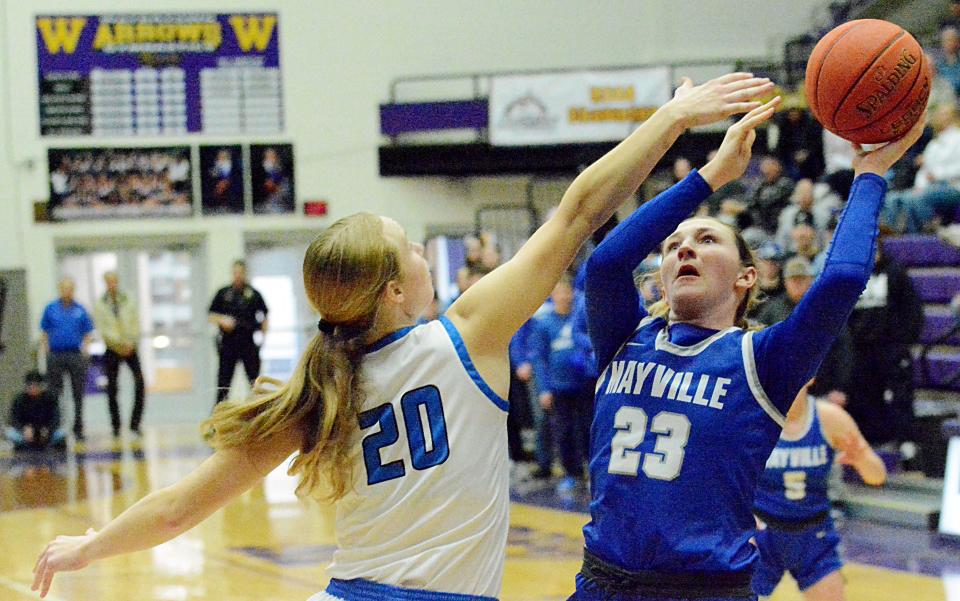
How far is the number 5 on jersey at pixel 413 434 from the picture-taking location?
242 centimetres

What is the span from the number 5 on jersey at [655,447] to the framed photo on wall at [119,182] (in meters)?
15.2

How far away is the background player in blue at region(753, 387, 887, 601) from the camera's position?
16.0 feet

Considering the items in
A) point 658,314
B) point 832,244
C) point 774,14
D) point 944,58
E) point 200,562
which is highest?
point 774,14

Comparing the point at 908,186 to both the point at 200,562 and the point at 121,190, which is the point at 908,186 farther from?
the point at 121,190

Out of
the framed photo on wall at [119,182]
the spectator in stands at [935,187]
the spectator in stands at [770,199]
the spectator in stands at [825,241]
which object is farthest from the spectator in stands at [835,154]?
the framed photo on wall at [119,182]

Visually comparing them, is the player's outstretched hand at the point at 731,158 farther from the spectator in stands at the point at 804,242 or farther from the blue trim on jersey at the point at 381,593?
the spectator in stands at the point at 804,242

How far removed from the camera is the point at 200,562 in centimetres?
748

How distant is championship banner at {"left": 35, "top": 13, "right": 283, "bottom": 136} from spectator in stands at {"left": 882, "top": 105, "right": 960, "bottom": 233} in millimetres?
9348

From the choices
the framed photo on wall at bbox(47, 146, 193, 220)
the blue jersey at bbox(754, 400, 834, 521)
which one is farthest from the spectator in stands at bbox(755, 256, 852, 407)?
the framed photo on wall at bbox(47, 146, 193, 220)

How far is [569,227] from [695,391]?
628 millimetres

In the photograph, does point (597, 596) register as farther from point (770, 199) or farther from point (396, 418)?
point (770, 199)

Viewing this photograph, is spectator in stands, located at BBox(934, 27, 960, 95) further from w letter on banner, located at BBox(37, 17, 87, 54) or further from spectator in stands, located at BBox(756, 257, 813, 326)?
w letter on banner, located at BBox(37, 17, 87, 54)

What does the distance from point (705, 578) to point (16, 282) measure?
50.8 ft

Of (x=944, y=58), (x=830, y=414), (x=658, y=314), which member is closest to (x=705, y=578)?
(x=658, y=314)
